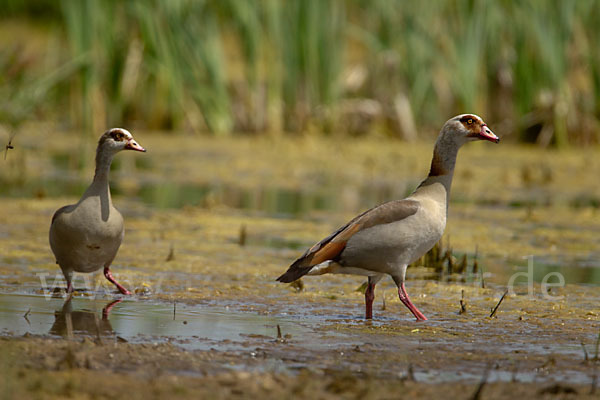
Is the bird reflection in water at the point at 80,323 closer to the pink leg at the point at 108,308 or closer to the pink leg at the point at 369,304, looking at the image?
the pink leg at the point at 108,308

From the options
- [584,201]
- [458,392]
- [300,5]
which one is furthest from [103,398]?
[300,5]

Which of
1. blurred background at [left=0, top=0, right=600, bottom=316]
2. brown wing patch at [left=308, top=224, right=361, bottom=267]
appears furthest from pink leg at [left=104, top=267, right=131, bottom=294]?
blurred background at [left=0, top=0, right=600, bottom=316]

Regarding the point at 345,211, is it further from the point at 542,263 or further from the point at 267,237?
the point at 542,263

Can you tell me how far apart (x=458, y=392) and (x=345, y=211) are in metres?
6.88

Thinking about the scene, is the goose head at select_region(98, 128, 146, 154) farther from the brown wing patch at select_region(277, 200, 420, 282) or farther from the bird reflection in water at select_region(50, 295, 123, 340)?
the brown wing patch at select_region(277, 200, 420, 282)

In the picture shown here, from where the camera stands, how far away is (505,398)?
14.4 feet

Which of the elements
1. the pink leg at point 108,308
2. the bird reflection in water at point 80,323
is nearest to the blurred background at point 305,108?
the pink leg at point 108,308

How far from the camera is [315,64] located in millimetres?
16031

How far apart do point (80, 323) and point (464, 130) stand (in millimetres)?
2812

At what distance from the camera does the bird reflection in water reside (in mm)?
5414

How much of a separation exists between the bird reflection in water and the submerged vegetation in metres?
8.32

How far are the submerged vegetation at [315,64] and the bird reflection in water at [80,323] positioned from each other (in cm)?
832

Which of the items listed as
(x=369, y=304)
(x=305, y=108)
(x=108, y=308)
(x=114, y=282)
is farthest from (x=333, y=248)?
(x=305, y=108)

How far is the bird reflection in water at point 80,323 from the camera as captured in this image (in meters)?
5.41
